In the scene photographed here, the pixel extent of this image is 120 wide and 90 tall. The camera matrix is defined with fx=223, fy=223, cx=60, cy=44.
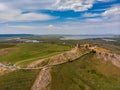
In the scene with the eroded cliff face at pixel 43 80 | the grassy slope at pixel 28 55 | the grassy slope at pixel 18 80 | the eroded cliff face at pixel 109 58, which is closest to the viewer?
the eroded cliff face at pixel 43 80

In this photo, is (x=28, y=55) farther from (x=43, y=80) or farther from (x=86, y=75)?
(x=43, y=80)

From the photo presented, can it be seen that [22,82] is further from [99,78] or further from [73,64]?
[99,78]

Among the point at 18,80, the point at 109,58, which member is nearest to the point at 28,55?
the point at 18,80

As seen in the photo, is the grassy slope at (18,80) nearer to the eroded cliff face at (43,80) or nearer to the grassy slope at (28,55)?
the eroded cliff face at (43,80)

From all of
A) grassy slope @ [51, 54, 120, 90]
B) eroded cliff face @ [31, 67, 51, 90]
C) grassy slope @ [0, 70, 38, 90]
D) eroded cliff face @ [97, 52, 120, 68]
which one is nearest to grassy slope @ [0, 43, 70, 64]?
grassy slope @ [0, 70, 38, 90]

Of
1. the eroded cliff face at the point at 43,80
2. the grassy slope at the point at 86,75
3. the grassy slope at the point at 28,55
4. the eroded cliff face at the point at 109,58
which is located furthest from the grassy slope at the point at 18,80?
the eroded cliff face at the point at 109,58
